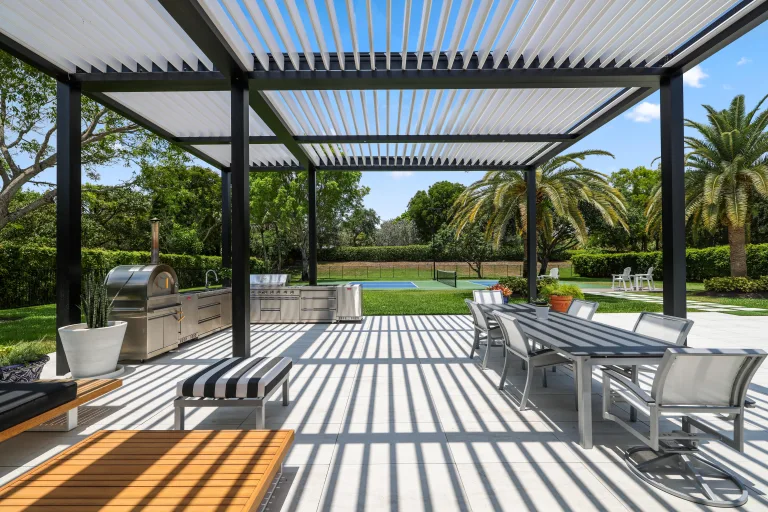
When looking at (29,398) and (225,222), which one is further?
(225,222)

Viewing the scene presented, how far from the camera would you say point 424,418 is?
398cm

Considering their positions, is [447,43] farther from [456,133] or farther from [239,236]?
[239,236]

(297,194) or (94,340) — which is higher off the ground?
(297,194)

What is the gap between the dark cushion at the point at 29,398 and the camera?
2795 mm

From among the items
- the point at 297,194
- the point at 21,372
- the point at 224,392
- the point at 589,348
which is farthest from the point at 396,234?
the point at 224,392

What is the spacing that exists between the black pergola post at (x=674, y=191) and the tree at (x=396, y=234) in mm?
41772

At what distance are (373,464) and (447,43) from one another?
4.52 m

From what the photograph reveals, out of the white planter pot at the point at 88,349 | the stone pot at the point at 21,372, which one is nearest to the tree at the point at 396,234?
the white planter pot at the point at 88,349

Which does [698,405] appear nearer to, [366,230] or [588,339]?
[588,339]

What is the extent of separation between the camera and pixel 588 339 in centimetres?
392

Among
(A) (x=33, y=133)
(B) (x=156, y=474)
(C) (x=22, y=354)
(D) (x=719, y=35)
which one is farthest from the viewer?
(A) (x=33, y=133)

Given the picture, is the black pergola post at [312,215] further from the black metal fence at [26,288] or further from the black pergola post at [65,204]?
the black metal fence at [26,288]

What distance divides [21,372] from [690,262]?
88.5 feet

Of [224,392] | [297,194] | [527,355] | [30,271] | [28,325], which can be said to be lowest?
[28,325]
